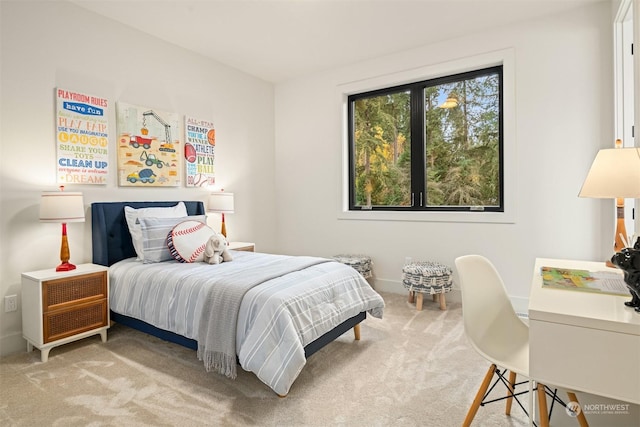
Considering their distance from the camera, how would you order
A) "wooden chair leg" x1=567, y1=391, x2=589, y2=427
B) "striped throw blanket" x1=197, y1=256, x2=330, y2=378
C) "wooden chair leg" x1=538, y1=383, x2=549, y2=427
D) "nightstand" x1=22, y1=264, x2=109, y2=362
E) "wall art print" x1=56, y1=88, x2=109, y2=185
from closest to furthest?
"wooden chair leg" x1=538, y1=383, x2=549, y2=427, "wooden chair leg" x1=567, y1=391, x2=589, y2=427, "striped throw blanket" x1=197, y1=256, x2=330, y2=378, "nightstand" x1=22, y1=264, x2=109, y2=362, "wall art print" x1=56, y1=88, x2=109, y2=185

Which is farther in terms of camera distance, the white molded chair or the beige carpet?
the beige carpet

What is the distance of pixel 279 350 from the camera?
1884 mm

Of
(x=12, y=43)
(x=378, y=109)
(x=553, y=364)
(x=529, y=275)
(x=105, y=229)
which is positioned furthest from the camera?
(x=378, y=109)

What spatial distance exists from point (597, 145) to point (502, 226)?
1.05 metres

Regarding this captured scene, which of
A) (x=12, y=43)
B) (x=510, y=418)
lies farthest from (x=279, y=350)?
(x=12, y=43)

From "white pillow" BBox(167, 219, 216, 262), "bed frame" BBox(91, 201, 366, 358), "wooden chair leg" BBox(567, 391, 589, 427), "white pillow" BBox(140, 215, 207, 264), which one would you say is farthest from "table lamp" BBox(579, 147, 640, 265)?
"white pillow" BBox(140, 215, 207, 264)

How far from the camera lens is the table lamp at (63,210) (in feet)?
8.30

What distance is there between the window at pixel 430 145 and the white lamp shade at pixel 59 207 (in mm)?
3017

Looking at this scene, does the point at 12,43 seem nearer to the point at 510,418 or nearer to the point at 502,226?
the point at 510,418

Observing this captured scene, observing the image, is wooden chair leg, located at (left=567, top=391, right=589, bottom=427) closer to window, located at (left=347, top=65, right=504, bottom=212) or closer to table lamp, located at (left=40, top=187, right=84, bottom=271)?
window, located at (left=347, top=65, right=504, bottom=212)

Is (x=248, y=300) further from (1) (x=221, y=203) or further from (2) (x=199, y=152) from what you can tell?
(2) (x=199, y=152)

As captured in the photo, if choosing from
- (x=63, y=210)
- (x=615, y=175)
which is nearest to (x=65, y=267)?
(x=63, y=210)

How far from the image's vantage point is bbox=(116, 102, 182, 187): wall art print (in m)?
3.32

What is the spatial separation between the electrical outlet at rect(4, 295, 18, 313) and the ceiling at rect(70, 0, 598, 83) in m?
2.46
